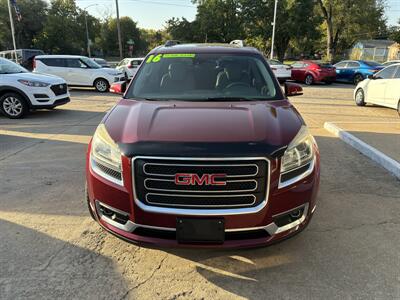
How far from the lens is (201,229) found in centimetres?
273

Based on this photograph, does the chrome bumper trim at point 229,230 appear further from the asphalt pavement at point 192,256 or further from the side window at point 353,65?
the side window at point 353,65

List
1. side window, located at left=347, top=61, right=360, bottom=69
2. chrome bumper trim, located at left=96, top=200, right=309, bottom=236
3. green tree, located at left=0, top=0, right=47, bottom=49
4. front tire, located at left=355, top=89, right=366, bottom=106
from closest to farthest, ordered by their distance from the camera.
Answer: chrome bumper trim, located at left=96, top=200, right=309, bottom=236
front tire, located at left=355, top=89, right=366, bottom=106
side window, located at left=347, top=61, right=360, bottom=69
green tree, located at left=0, top=0, right=47, bottom=49

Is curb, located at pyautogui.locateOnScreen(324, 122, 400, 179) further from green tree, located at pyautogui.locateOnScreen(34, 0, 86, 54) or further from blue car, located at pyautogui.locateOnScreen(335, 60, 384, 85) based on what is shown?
green tree, located at pyautogui.locateOnScreen(34, 0, 86, 54)

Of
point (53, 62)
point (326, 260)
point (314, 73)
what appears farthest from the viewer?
point (314, 73)

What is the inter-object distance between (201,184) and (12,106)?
9009 millimetres

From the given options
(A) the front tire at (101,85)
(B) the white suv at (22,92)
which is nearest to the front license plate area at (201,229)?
(B) the white suv at (22,92)

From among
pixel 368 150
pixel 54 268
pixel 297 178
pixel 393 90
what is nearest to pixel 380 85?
pixel 393 90

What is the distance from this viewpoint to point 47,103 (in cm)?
1028

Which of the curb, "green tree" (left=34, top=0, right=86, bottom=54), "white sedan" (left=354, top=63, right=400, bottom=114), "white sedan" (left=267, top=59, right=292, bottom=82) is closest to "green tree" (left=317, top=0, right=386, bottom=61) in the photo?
"white sedan" (left=267, top=59, right=292, bottom=82)

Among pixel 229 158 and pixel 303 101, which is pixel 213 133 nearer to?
pixel 229 158

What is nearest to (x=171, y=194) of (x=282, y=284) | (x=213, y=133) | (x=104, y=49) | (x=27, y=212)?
(x=213, y=133)

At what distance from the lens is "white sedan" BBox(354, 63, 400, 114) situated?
11045 mm

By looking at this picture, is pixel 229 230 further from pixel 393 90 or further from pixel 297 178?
pixel 393 90

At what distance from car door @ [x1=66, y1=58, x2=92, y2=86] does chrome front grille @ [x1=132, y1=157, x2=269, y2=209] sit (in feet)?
51.8
